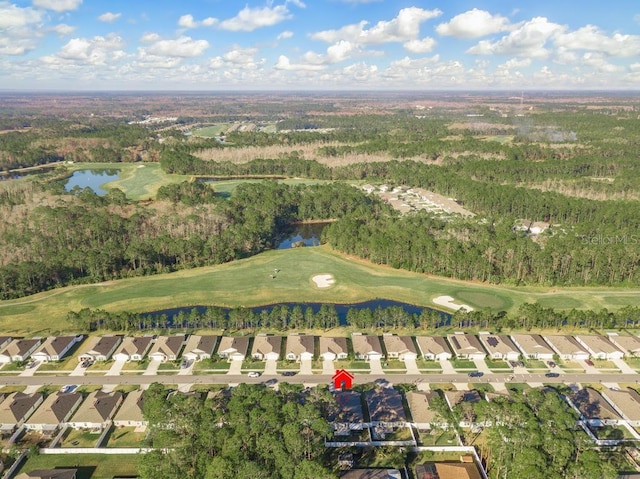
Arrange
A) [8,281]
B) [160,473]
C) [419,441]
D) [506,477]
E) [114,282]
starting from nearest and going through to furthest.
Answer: [160,473] < [506,477] < [419,441] < [8,281] < [114,282]

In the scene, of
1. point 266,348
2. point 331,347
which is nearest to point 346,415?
point 331,347

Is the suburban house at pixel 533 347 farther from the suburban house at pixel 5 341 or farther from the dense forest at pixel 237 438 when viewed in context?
the suburban house at pixel 5 341

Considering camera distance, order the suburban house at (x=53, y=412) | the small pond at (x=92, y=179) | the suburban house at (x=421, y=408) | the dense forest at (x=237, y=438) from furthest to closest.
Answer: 1. the small pond at (x=92, y=179)
2. the suburban house at (x=53, y=412)
3. the suburban house at (x=421, y=408)
4. the dense forest at (x=237, y=438)

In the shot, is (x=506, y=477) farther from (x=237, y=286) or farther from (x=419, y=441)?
(x=237, y=286)

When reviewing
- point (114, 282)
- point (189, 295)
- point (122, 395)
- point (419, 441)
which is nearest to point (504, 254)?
point (419, 441)

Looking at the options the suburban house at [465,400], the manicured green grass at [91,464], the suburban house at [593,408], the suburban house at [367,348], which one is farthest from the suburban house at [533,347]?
the manicured green grass at [91,464]
